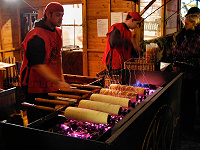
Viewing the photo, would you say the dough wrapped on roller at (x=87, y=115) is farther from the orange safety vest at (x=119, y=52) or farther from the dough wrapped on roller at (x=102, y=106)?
the orange safety vest at (x=119, y=52)

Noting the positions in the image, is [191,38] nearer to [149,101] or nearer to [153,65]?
[153,65]

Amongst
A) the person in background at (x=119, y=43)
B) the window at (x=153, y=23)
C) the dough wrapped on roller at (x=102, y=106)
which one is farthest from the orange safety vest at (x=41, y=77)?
the window at (x=153, y=23)

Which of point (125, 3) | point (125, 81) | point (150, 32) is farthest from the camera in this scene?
point (150, 32)

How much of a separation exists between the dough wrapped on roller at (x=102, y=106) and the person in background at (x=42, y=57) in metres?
0.74

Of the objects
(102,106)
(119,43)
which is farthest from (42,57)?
(119,43)

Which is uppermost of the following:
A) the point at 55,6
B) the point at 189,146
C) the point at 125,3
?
the point at 125,3

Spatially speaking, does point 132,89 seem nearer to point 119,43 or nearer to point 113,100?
point 113,100

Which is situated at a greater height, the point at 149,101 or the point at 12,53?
the point at 12,53

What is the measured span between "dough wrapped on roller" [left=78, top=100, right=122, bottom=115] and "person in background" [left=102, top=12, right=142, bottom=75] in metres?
2.33

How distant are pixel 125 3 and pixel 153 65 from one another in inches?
134

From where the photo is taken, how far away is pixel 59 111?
238cm

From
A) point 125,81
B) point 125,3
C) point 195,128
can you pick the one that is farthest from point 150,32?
point 125,81

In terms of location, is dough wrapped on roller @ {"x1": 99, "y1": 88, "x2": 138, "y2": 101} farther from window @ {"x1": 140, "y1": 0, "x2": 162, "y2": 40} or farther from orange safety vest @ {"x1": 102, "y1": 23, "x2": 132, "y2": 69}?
window @ {"x1": 140, "y1": 0, "x2": 162, "y2": 40}

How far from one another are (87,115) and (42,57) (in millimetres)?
1295
